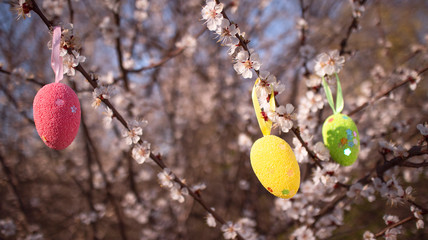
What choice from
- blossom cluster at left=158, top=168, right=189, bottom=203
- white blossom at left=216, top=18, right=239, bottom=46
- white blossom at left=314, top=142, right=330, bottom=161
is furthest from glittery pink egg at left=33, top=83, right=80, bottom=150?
white blossom at left=314, top=142, right=330, bottom=161

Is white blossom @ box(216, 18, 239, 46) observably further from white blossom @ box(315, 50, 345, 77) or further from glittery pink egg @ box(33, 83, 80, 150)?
glittery pink egg @ box(33, 83, 80, 150)

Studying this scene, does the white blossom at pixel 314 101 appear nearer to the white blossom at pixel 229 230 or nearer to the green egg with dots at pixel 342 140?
the green egg with dots at pixel 342 140

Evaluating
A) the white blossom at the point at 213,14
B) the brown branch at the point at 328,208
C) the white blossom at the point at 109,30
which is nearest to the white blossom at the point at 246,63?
the white blossom at the point at 213,14

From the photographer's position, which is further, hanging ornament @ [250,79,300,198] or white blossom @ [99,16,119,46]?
white blossom @ [99,16,119,46]

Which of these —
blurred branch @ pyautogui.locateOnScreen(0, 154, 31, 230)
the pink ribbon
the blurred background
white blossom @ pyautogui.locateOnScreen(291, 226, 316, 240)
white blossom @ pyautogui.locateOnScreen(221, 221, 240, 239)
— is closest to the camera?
the pink ribbon

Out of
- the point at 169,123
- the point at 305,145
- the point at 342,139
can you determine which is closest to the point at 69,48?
the point at 305,145

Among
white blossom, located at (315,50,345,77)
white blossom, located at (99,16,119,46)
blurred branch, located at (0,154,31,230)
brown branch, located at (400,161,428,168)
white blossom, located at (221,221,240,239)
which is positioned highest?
white blossom, located at (99,16,119,46)

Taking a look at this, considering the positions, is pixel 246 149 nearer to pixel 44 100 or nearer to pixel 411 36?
pixel 44 100
